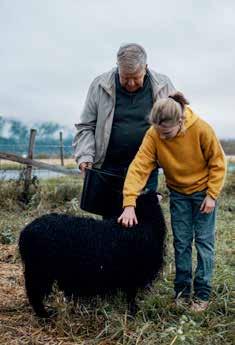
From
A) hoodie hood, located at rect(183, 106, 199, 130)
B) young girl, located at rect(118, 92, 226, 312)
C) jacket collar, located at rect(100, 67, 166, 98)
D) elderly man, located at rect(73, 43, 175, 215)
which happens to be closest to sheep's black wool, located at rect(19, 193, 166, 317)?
young girl, located at rect(118, 92, 226, 312)

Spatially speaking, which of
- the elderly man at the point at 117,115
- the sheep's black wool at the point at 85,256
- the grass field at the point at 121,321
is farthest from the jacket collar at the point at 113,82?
the grass field at the point at 121,321

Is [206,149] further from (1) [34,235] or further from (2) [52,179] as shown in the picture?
(2) [52,179]

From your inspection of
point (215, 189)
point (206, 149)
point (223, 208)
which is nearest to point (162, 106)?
point (206, 149)

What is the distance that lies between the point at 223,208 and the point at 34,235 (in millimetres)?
7010

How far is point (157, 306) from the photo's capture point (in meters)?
4.25

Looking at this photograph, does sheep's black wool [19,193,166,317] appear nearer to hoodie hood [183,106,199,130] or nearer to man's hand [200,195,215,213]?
man's hand [200,195,215,213]

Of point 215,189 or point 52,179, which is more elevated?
point 215,189

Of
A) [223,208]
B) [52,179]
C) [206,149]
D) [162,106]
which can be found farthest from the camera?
[52,179]

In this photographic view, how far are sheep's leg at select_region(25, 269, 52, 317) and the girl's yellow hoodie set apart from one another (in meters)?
0.83

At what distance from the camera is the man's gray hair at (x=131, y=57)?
391 cm

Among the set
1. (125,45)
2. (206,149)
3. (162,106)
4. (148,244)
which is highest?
(125,45)

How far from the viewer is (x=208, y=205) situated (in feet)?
13.3

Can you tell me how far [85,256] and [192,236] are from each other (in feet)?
3.42

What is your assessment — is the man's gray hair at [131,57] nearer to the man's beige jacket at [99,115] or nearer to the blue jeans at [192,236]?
the man's beige jacket at [99,115]
